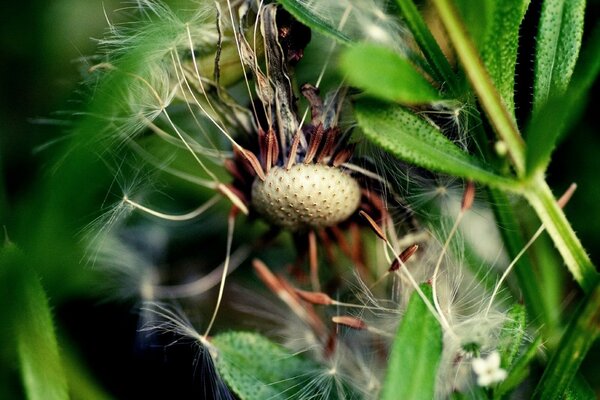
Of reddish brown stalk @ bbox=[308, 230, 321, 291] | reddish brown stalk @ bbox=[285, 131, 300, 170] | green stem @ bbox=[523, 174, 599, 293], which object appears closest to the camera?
green stem @ bbox=[523, 174, 599, 293]

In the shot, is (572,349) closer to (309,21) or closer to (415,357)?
(415,357)

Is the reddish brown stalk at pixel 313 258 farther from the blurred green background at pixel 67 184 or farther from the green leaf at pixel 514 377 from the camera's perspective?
the green leaf at pixel 514 377

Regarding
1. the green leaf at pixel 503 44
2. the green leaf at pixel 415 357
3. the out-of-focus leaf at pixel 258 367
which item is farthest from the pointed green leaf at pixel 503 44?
the out-of-focus leaf at pixel 258 367

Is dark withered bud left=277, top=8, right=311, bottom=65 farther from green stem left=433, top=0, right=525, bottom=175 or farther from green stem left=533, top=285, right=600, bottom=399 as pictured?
green stem left=533, top=285, right=600, bottom=399

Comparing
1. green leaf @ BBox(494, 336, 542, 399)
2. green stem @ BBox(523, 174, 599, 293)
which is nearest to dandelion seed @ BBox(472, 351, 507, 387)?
green leaf @ BBox(494, 336, 542, 399)

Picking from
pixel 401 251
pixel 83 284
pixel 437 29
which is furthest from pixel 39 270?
pixel 437 29

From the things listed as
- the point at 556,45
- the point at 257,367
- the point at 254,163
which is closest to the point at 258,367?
the point at 257,367
